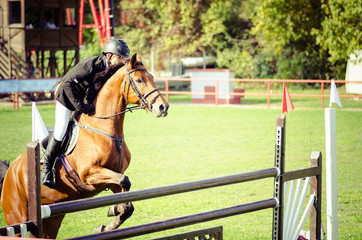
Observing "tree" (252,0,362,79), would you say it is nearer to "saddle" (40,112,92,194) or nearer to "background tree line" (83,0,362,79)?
"background tree line" (83,0,362,79)

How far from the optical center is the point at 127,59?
5758mm

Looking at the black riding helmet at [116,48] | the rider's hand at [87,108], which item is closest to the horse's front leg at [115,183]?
the rider's hand at [87,108]

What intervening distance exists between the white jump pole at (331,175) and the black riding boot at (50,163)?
2.77 meters

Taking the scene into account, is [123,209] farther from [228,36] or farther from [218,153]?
[228,36]

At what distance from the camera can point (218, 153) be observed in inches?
490

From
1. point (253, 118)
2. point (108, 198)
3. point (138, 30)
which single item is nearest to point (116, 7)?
point (138, 30)

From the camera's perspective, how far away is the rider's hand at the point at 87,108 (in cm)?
552

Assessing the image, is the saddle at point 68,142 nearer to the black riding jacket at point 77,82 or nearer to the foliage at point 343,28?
the black riding jacket at point 77,82

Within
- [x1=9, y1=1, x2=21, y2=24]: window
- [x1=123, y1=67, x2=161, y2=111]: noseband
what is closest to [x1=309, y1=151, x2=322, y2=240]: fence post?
[x1=123, y1=67, x2=161, y2=111]: noseband

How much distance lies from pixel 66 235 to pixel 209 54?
111ft

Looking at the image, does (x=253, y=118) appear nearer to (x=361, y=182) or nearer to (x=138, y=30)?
(x=361, y=182)

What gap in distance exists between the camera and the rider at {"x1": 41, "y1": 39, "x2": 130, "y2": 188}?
5.35 meters

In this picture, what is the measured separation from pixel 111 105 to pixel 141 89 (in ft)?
1.31

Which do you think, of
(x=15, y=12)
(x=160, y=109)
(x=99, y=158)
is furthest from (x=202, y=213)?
(x=15, y=12)
